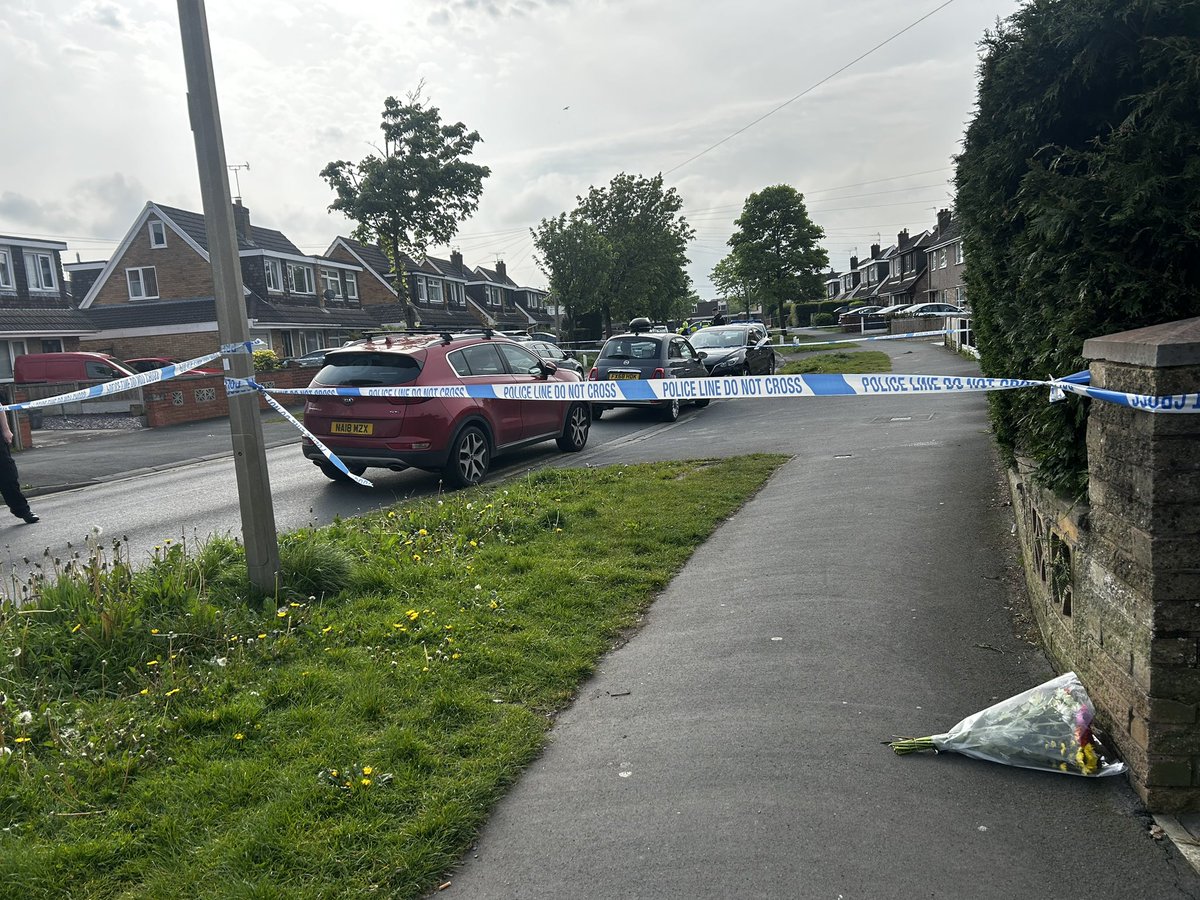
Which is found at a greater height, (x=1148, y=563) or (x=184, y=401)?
(x=184, y=401)

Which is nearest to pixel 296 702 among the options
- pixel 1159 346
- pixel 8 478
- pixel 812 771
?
pixel 812 771

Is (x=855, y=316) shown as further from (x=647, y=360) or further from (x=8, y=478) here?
(x=8, y=478)

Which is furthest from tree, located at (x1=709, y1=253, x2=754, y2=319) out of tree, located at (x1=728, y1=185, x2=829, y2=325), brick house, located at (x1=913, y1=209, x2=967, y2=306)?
brick house, located at (x1=913, y1=209, x2=967, y2=306)

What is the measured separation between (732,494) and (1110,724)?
517 cm

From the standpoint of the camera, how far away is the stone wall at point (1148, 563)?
9.57 feet

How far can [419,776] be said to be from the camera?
3400mm

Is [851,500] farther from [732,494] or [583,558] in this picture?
[583,558]

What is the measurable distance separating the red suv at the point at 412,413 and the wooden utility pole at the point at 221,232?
4.57 metres

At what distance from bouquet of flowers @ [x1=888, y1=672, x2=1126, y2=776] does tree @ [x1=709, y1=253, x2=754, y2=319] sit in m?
78.5

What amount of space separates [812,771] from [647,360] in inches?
552

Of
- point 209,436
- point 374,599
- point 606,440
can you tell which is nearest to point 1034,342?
point 374,599

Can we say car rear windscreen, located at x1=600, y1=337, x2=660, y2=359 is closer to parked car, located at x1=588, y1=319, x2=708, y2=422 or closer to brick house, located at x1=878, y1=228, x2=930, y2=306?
parked car, located at x1=588, y1=319, x2=708, y2=422

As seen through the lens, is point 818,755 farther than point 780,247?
No

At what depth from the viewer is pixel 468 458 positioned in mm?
10508
